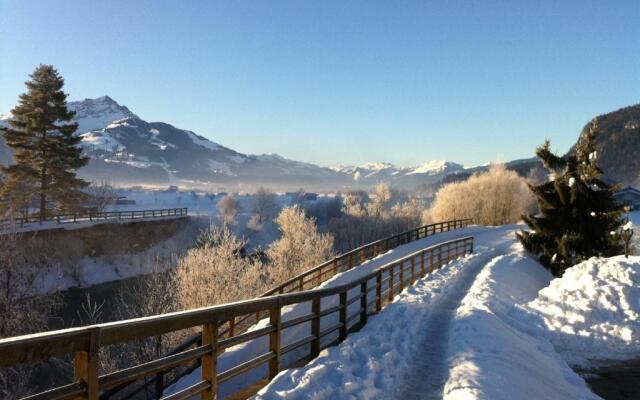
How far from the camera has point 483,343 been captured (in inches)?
358

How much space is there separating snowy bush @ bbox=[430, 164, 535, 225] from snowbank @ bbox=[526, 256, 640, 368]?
161 feet

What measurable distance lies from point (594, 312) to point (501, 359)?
5.82m

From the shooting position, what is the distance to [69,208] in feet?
148

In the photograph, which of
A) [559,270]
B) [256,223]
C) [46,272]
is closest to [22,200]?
[46,272]

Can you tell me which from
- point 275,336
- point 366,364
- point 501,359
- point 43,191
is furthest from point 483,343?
point 43,191

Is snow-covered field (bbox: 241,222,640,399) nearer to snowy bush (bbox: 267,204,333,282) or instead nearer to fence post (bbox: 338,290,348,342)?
fence post (bbox: 338,290,348,342)

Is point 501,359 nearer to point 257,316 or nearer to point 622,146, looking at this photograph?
point 257,316

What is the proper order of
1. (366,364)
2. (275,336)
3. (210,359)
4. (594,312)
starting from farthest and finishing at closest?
(594,312) → (366,364) → (275,336) → (210,359)

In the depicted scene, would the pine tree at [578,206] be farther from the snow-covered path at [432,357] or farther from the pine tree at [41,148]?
the pine tree at [41,148]

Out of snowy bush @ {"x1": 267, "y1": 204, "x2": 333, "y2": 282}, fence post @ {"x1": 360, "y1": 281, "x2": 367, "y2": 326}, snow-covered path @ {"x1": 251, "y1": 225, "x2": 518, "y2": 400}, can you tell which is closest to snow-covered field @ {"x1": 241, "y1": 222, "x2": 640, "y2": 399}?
snow-covered path @ {"x1": 251, "y1": 225, "x2": 518, "y2": 400}

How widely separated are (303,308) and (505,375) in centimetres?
762

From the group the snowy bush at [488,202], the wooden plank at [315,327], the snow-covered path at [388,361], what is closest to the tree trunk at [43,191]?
the snow-covered path at [388,361]

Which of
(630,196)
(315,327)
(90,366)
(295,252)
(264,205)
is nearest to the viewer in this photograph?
(90,366)

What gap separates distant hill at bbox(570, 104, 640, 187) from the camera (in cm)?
13338
